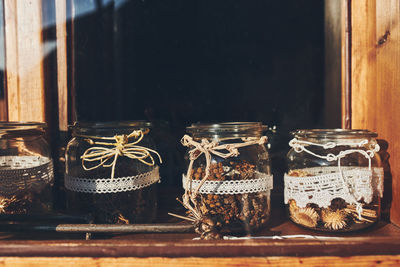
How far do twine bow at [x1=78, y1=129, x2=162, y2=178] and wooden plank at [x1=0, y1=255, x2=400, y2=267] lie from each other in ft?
0.61

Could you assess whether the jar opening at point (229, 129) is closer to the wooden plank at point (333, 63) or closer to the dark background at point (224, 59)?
the dark background at point (224, 59)

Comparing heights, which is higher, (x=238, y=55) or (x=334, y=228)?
(x=238, y=55)

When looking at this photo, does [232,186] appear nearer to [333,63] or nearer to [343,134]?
[343,134]

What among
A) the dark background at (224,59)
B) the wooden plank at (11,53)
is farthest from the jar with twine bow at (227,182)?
the wooden plank at (11,53)

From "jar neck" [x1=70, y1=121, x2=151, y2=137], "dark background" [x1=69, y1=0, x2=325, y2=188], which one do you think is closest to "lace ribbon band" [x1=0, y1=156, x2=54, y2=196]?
"jar neck" [x1=70, y1=121, x2=151, y2=137]

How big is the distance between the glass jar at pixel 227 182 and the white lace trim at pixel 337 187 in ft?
0.24

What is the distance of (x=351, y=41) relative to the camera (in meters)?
0.81

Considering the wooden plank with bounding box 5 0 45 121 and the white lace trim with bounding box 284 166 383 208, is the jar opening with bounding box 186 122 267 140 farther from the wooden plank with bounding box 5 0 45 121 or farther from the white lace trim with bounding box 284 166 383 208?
the wooden plank with bounding box 5 0 45 121

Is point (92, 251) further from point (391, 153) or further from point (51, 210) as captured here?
point (391, 153)

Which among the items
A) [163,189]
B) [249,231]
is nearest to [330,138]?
[249,231]

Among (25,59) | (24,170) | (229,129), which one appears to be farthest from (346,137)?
(25,59)

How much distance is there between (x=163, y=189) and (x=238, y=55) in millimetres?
487

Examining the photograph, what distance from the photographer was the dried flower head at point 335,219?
0.61 metres

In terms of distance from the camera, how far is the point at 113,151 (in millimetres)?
673
